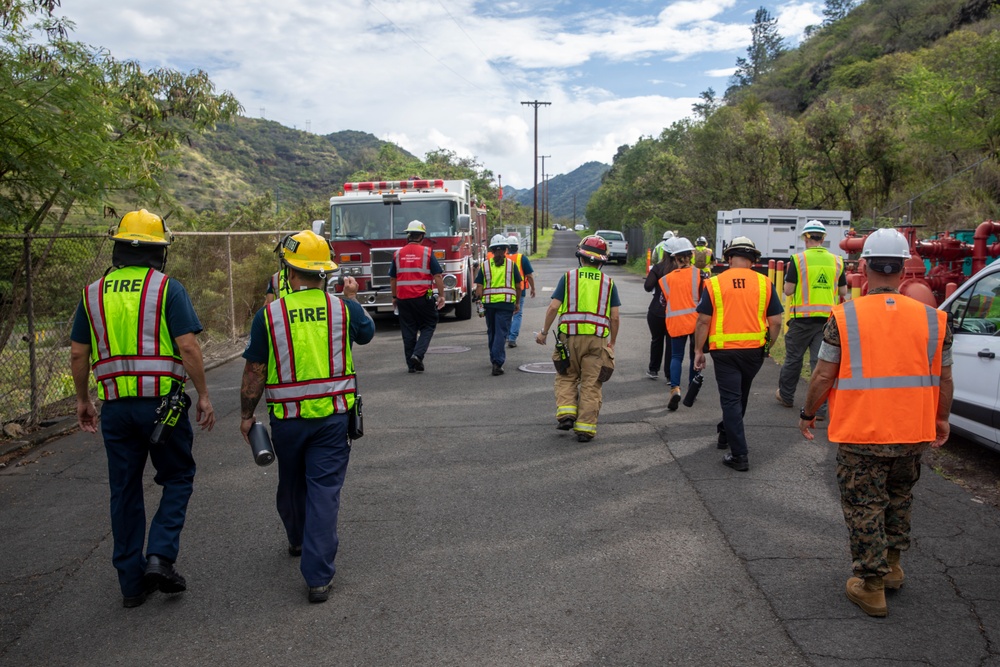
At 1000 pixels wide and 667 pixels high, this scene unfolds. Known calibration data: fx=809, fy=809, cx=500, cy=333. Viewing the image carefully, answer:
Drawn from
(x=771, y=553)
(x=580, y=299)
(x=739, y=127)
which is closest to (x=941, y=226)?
(x=739, y=127)

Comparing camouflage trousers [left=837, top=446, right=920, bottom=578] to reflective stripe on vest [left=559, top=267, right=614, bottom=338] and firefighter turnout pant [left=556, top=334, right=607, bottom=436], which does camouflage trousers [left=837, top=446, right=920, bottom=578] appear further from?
reflective stripe on vest [left=559, top=267, right=614, bottom=338]

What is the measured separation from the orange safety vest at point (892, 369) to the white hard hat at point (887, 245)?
202 millimetres

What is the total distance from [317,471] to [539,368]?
699 centimetres

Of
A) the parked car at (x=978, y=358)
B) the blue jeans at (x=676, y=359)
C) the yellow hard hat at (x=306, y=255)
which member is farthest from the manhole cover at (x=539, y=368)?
the yellow hard hat at (x=306, y=255)

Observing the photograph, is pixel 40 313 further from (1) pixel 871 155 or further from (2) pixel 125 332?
(1) pixel 871 155

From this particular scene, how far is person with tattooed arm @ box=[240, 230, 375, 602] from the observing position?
4191mm

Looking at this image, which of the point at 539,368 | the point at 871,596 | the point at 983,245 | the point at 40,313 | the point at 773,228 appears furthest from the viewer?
the point at 773,228

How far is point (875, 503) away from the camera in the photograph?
13.2 ft

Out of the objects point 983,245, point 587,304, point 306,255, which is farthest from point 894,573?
point 983,245

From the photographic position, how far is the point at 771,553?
469 centimetres

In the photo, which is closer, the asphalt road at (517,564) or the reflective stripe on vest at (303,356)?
the asphalt road at (517,564)

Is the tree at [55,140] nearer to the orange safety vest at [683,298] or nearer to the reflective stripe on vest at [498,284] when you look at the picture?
the reflective stripe on vest at [498,284]

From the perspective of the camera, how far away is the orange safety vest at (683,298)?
876 centimetres

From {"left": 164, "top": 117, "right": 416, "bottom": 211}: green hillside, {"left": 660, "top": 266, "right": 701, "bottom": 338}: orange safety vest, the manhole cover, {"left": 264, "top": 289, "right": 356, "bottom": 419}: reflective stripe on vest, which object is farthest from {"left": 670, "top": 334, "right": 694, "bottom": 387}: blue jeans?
{"left": 164, "top": 117, "right": 416, "bottom": 211}: green hillside
